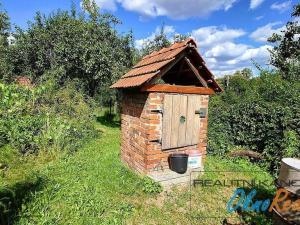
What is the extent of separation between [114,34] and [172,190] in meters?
12.5

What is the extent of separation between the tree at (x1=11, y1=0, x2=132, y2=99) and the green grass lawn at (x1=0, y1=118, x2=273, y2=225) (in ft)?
28.2

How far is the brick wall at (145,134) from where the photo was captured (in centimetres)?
637

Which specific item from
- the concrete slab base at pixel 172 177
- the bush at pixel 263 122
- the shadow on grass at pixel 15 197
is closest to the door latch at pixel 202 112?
the concrete slab base at pixel 172 177

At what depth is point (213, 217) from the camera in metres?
5.23

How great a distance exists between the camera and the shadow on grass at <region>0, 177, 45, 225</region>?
4.44m

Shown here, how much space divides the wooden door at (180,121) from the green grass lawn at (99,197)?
118 centimetres

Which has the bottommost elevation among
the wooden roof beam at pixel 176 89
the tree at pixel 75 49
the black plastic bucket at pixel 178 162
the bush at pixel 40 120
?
the black plastic bucket at pixel 178 162

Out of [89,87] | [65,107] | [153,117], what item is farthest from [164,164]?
[89,87]

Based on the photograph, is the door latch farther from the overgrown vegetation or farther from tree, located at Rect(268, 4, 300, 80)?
tree, located at Rect(268, 4, 300, 80)

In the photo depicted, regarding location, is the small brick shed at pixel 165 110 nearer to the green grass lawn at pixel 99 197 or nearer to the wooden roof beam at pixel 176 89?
the wooden roof beam at pixel 176 89

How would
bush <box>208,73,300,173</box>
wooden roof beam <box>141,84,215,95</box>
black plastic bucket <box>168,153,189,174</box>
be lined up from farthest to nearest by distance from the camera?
bush <box>208,73,300,173</box> < black plastic bucket <box>168,153,189,174</box> < wooden roof beam <box>141,84,215,95</box>

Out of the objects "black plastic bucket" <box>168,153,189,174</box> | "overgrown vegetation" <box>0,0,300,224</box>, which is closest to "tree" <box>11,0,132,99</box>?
"overgrown vegetation" <box>0,0,300,224</box>

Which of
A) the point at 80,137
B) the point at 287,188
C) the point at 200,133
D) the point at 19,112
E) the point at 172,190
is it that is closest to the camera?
the point at 287,188

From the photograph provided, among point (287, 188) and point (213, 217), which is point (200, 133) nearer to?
point (213, 217)
